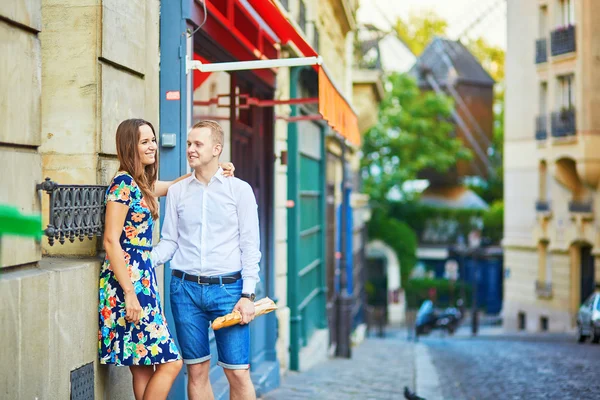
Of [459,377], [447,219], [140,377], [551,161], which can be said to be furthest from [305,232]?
[447,219]

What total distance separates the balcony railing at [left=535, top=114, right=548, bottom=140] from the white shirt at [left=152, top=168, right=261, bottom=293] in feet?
93.9

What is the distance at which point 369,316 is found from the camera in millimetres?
33406

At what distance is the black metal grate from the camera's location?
4.56 meters

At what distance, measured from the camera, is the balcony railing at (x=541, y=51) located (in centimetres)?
3147

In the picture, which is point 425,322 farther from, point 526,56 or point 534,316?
point 526,56

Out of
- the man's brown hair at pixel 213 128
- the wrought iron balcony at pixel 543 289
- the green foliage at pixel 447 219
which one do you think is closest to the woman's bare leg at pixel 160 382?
the man's brown hair at pixel 213 128

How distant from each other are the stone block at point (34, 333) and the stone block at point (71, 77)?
1.05 meters

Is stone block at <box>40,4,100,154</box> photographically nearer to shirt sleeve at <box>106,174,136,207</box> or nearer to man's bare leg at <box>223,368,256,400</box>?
shirt sleeve at <box>106,174,136,207</box>

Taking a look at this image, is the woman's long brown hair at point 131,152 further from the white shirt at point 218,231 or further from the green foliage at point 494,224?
the green foliage at point 494,224

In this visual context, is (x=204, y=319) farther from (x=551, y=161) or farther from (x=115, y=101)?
(x=551, y=161)

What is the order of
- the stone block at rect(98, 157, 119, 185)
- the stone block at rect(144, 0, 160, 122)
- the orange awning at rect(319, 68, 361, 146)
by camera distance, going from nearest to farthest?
the stone block at rect(98, 157, 119, 185)
the stone block at rect(144, 0, 160, 122)
the orange awning at rect(319, 68, 361, 146)

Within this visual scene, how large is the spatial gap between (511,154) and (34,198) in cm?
3218

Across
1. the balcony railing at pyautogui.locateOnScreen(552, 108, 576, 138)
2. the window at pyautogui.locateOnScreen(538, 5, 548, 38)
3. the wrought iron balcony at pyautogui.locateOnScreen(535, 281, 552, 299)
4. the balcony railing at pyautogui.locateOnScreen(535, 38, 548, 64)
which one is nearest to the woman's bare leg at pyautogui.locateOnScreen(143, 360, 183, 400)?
the balcony railing at pyautogui.locateOnScreen(552, 108, 576, 138)

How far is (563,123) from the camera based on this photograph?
30359 millimetres
